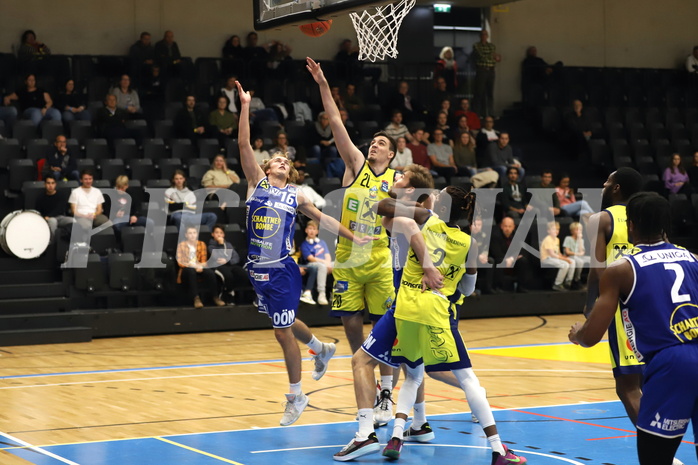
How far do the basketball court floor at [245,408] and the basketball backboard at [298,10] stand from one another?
3426 mm

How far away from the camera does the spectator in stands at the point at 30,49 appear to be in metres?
16.7

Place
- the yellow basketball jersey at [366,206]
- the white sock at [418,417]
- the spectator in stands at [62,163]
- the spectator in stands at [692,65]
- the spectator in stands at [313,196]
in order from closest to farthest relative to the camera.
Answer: the white sock at [418,417], the yellow basketball jersey at [366,206], the spectator in stands at [62,163], the spectator in stands at [313,196], the spectator in stands at [692,65]

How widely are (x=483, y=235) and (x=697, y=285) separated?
37.3 feet

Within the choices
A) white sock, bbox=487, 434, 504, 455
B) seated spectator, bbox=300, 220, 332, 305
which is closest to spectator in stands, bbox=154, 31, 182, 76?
seated spectator, bbox=300, 220, 332, 305

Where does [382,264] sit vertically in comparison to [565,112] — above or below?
below

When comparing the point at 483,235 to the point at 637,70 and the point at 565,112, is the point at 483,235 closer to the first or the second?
the point at 565,112

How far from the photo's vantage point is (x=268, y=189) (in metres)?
7.51

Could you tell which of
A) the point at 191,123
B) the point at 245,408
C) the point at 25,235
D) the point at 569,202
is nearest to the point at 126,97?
the point at 191,123

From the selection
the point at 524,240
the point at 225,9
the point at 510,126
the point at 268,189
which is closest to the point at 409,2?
the point at 268,189

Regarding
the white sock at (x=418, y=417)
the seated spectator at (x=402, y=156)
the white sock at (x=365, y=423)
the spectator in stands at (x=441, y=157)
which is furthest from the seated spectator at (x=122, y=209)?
the white sock at (x=365, y=423)

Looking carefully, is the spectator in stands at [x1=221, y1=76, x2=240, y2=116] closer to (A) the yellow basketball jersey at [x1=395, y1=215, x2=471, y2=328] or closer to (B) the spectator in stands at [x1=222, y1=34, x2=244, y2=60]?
(B) the spectator in stands at [x1=222, y1=34, x2=244, y2=60]

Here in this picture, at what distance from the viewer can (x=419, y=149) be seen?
17.3 m

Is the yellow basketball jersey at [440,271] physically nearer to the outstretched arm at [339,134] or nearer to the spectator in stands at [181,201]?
the outstretched arm at [339,134]

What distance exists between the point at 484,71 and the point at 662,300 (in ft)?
55.3
